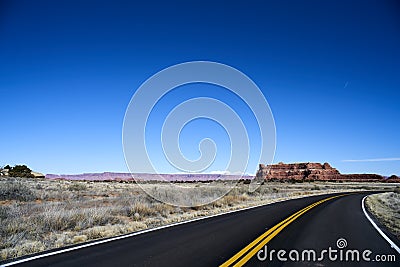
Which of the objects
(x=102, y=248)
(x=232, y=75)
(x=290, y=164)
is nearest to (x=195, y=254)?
(x=102, y=248)

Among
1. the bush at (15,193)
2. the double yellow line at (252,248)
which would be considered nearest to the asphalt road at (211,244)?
the double yellow line at (252,248)

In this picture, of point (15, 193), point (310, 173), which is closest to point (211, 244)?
point (15, 193)

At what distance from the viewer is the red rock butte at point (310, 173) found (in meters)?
168

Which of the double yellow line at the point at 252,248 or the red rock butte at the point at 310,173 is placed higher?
the red rock butte at the point at 310,173

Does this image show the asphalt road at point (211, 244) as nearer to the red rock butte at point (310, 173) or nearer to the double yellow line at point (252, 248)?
the double yellow line at point (252, 248)

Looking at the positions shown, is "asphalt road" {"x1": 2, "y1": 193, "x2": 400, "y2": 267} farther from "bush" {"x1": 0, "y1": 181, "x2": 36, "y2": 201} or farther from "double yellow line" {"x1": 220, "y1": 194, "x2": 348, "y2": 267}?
"bush" {"x1": 0, "y1": 181, "x2": 36, "y2": 201}

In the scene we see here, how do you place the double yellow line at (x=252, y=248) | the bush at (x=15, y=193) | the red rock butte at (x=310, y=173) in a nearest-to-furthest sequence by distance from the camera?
the double yellow line at (x=252, y=248) < the bush at (x=15, y=193) < the red rock butte at (x=310, y=173)

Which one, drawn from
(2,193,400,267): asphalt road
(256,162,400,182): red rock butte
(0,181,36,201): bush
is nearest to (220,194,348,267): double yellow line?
(2,193,400,267): asphalt road

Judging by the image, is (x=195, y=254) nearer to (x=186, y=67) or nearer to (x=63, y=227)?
(x=63, y=227)

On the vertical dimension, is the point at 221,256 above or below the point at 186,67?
below

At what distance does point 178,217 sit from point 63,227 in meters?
5.33

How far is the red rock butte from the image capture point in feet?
550

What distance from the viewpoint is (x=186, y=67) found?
85.6 ft

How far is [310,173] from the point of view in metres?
170
